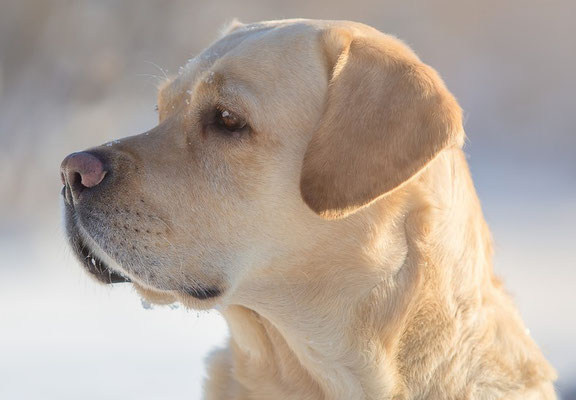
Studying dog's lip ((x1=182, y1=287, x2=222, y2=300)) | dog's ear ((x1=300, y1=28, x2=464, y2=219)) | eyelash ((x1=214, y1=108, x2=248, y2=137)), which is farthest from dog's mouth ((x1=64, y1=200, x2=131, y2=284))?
dog's ear ((x1=300, y1=28, x2=464, y2=219))

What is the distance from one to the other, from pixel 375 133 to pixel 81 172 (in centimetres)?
100

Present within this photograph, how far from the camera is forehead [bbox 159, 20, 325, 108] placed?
2.89 meters

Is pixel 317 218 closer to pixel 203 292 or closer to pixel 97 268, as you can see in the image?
pixel 203 292

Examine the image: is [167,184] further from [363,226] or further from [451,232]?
[451,232]

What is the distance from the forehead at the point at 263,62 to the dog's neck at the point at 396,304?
0.56 metres

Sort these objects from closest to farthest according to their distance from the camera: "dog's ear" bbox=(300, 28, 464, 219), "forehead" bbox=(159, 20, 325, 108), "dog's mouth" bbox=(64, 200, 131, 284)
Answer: "dog's ear" bbox=(300, 28, 464, 219), "dog's mouth" bbox=(64, 200, 131, 284), "forehead" bbox=(159, 20, 325, 108)

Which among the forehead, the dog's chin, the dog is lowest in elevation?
the dog's chin

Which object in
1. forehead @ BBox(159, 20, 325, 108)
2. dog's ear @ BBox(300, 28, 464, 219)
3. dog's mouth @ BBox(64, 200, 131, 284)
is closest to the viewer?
dog's ear @ BBox(300, 28, 464, 219)

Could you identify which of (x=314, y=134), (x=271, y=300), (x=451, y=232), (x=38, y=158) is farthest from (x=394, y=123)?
(x=38, y=158)

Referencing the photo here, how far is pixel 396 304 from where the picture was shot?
2.86 meters

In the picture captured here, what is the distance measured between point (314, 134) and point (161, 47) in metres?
8.08

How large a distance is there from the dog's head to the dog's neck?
15cm

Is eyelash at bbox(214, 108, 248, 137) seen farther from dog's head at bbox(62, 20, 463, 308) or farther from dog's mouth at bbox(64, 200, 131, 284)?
dog's mouth at bbox(64, 200, 131, 284)

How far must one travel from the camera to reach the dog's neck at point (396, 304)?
2.87m
